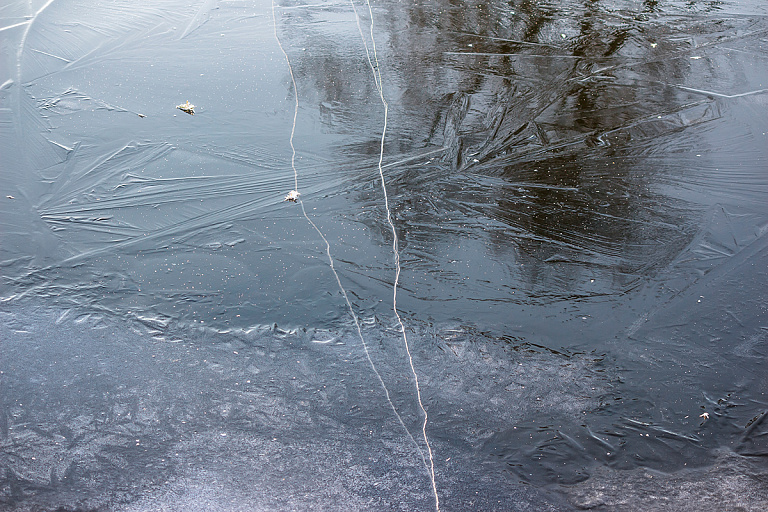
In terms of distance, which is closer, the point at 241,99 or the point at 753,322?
the point at 753,322

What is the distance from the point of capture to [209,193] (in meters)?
4.43

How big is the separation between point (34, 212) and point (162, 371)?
6.53 feet

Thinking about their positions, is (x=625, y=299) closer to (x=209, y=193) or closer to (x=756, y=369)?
(x=756, y=369)

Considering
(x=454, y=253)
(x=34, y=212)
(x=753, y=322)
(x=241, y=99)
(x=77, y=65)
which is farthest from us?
(x=77, y=65)

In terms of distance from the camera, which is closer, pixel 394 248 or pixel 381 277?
pixel 381 277

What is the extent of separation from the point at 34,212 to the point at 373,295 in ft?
8.76

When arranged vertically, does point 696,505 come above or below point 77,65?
below

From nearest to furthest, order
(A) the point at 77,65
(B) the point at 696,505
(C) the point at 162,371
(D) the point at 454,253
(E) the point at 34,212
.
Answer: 1. (B) the point at 696,505
2. (C) the point at 162,371
3. (D) the point at 454,253
4. (E) the point at 34,212
5. (A) the point at 77,65

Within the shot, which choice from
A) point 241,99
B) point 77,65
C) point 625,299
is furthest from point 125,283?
point 77,65

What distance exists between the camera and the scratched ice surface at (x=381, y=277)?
2730mm

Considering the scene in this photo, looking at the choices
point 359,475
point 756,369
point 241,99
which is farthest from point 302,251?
point 756,369

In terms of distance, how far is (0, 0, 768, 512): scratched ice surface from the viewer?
107 inches

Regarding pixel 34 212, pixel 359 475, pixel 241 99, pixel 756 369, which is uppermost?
pixel 241 99

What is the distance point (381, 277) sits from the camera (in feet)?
12.3
